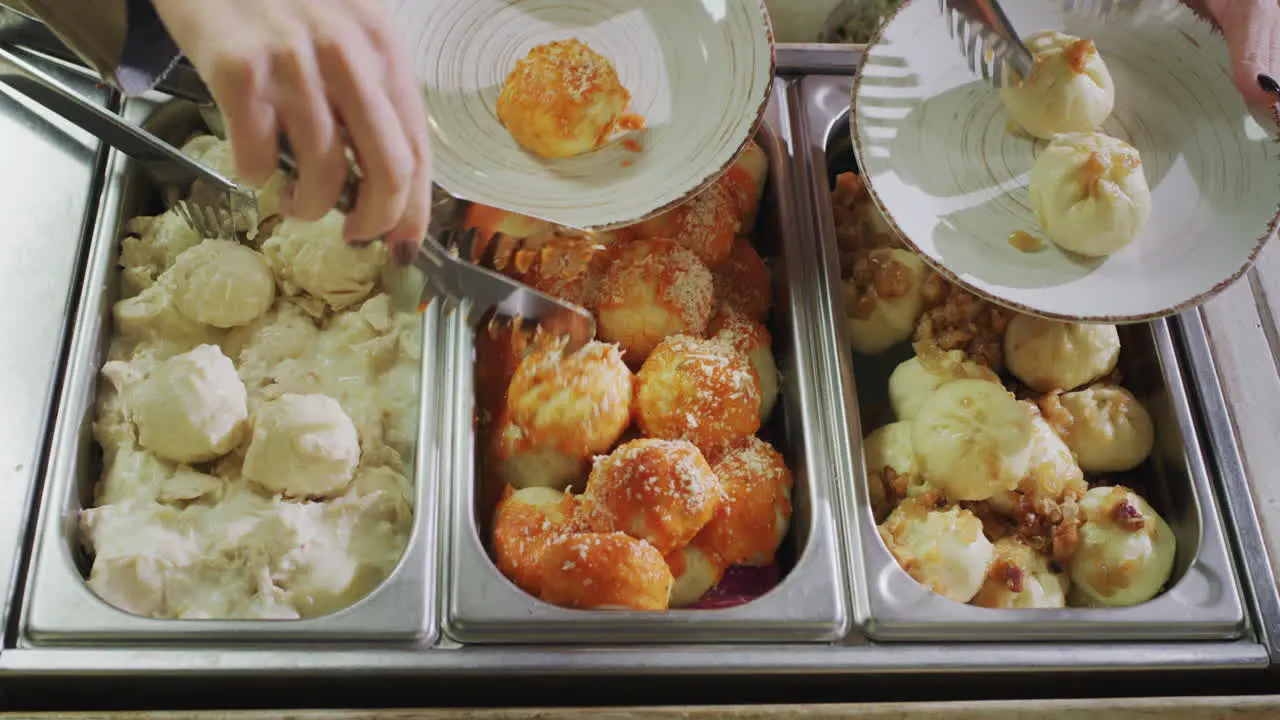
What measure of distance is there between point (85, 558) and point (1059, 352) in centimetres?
158

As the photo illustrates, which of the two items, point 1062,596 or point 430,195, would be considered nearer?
point 430,195

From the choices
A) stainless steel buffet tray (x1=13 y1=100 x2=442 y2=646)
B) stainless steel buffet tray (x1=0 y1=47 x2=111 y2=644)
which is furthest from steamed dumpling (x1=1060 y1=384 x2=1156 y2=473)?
stainless steel buffet tray (x1=0 y1=47 x2=111 y2=644)

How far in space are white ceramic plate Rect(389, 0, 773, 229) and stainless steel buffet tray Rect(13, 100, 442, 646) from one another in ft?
0.93

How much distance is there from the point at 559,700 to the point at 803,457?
539 mm

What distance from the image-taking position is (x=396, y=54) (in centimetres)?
92

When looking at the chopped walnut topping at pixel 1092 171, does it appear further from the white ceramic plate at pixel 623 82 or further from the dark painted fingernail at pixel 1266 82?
the white ceramic plate at pixel 623 82

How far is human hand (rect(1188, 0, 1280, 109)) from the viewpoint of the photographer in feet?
5.07

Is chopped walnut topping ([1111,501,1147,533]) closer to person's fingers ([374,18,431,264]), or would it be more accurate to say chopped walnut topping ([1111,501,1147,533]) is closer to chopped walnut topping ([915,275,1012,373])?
chopped walnut topping ([915,275,1012,373])

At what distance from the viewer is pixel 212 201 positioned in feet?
5.19

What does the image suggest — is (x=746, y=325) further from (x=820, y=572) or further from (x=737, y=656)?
(x=737, y=656)

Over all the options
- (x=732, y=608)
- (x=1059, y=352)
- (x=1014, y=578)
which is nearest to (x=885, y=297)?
(x=1059, y=352)

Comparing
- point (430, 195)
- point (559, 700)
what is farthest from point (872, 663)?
point (430, 195)

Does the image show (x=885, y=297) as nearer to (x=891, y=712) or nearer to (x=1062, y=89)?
(x=1062, y=89)

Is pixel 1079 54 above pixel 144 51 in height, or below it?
above
